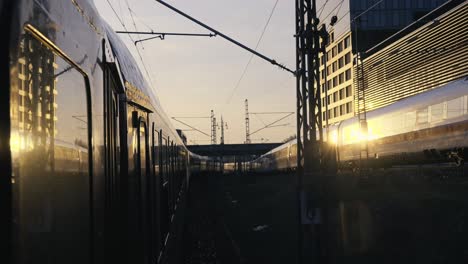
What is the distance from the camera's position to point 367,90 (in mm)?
52719

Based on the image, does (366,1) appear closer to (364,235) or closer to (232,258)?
(364,235)

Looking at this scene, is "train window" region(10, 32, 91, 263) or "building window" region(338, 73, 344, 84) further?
"building window" region(338, 73, 344, 84)

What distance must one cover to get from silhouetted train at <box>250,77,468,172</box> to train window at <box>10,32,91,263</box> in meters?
18.5

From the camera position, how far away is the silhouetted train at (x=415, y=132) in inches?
814

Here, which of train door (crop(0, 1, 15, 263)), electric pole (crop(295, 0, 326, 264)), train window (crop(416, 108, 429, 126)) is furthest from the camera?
train window (crop(416, 108, 429, 126))

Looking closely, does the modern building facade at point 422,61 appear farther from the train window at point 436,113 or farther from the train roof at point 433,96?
the train window at point 436,113

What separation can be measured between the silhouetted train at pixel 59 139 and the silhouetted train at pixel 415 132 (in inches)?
691

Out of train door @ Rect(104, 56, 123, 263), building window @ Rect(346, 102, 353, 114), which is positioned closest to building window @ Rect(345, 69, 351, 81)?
building window @ Rect(346, 102, 353, 114)

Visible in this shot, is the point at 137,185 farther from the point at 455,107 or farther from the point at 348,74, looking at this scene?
the point at 348,74

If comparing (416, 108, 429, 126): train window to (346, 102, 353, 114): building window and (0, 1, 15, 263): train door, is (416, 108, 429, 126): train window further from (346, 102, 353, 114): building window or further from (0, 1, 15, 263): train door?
(346, 102, 353, 114): building window

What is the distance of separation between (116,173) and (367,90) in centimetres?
4982

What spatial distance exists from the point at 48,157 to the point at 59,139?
8.6 inches

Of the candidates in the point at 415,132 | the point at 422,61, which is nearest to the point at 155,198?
the point at 415,132

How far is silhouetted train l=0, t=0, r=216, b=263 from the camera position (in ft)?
6.11
